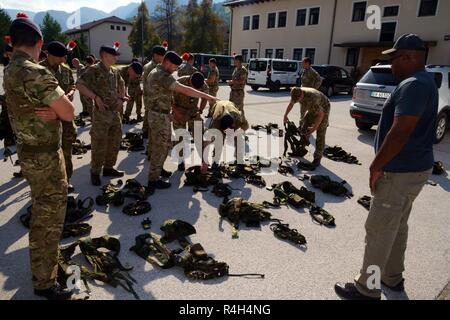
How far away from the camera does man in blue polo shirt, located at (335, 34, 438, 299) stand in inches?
93.3

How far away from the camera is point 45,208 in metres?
2.59

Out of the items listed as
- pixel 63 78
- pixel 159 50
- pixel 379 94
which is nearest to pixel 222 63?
pixel 379 94

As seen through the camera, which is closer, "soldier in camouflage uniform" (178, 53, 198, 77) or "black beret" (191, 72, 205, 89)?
"black beret" (191, 72, 205, 89)

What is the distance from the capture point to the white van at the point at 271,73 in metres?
20.0

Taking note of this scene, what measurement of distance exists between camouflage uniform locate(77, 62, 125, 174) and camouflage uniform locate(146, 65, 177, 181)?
64 centimetres

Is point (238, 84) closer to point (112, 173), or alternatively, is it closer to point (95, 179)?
point (112, 173)

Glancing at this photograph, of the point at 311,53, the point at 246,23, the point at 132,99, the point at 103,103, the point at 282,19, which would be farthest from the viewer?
the point at 246,23

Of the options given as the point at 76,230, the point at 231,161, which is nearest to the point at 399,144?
the point at 76,230

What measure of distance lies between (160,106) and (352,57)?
2527 cm

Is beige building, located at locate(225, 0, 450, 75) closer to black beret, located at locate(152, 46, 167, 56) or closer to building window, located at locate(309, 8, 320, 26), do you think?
building window, located at locate(309, 8, 320, 26)

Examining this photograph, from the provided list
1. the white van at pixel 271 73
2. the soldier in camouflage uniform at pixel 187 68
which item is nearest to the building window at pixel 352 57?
the white van at pixel 271 73

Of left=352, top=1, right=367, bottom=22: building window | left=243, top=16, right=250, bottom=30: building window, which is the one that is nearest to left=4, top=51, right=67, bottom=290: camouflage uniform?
left=352, top=1, right=367, bottom=22: building window
